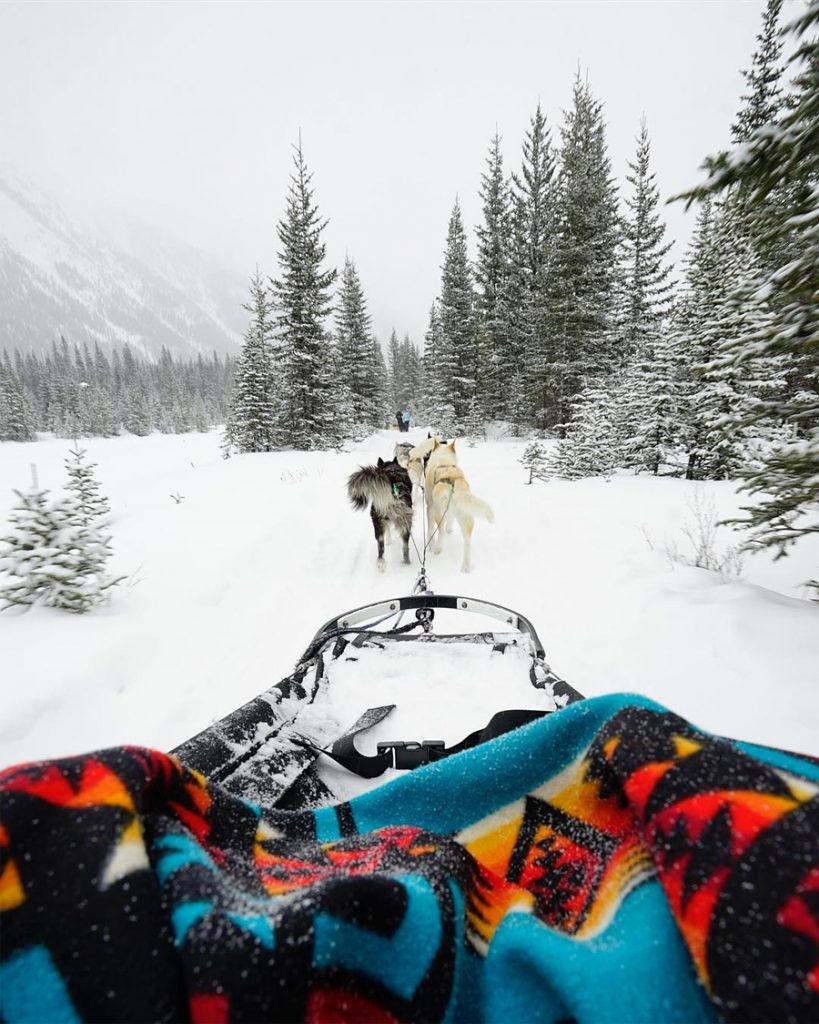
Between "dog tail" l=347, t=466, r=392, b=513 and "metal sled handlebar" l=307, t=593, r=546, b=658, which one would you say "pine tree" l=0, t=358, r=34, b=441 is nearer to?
"dog tail" l=347, t=466, r=392, b=513

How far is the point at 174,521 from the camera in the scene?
279 inches

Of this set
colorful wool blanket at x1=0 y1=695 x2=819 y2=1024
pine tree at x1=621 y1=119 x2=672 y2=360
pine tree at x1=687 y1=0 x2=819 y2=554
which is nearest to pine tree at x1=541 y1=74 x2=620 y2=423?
pine tree at x1=621 y1=119 x2=672 y2=360

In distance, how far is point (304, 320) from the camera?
70.3 feet

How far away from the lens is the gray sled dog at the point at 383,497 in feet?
19.6

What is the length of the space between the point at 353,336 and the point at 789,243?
28.9 metres

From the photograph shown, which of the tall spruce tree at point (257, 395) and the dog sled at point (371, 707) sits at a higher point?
the tall spruce tree at point (257, 395)

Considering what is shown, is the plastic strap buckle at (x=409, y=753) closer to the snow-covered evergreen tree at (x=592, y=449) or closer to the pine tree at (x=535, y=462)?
the pine tree at (x=535, y=462)

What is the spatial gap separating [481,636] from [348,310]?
3027 cm

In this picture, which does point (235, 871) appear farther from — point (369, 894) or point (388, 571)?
point (388, 571)

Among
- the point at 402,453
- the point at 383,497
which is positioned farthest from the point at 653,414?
the point at 383,497

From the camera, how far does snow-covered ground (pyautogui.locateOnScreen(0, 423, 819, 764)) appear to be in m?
2.83

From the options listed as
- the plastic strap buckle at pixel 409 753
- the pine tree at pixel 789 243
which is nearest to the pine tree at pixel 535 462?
the pine tree at pixel 789 243

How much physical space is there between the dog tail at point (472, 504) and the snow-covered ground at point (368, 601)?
75cm

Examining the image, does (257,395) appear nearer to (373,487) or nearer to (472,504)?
(373,487)
